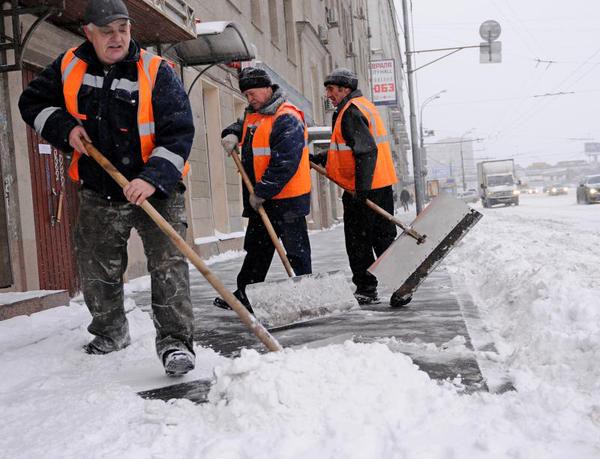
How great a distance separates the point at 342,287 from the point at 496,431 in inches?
89.8

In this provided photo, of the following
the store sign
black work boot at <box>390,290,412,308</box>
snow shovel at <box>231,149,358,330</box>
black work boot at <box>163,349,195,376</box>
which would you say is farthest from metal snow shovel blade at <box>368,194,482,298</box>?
the store sign

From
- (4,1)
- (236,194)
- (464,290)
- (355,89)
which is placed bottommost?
(464,290)

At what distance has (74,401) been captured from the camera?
9.57ft

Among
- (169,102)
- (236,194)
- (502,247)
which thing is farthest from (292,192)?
(236,194)

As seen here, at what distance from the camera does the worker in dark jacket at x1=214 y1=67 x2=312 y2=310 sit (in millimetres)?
4629

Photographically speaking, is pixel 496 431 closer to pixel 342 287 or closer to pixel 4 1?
pixel 342 287

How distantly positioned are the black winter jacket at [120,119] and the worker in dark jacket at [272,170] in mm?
1338

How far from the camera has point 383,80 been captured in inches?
987

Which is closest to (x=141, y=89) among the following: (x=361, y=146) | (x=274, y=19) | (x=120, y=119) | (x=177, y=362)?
(x=120, y=119)

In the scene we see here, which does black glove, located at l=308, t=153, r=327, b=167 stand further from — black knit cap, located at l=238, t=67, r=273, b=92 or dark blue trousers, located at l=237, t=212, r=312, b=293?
black knit cap, located at l=238, t=67, r=273, b=92

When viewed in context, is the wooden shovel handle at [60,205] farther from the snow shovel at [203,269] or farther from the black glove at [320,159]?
the snow shovel at [203,269]

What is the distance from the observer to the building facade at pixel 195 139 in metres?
6.16

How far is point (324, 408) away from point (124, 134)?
1.76 metres

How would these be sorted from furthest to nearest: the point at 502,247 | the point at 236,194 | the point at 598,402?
the point at 236,194
the point at 502,247
the point at 598,402
